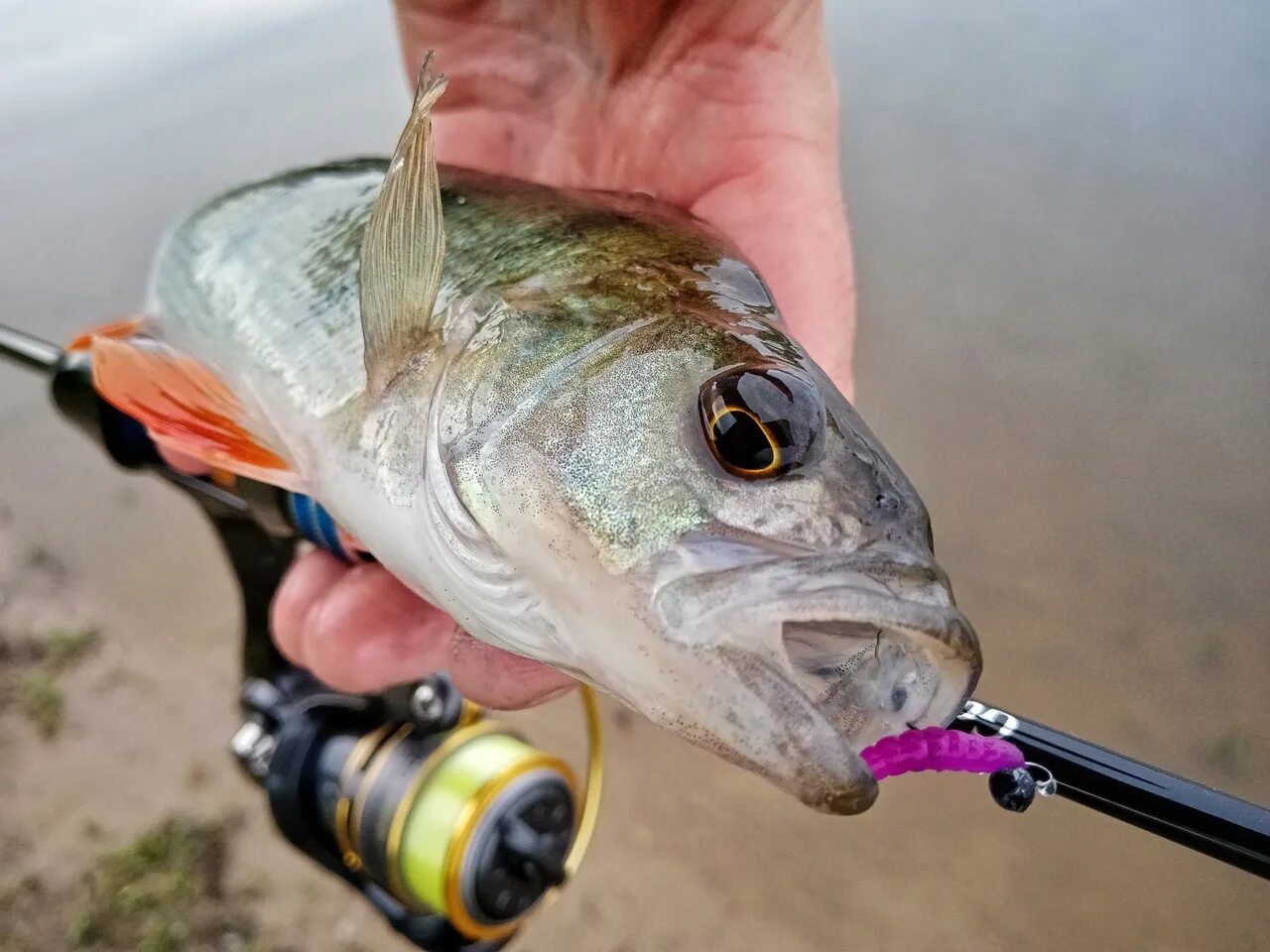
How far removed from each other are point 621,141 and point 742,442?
190 cm

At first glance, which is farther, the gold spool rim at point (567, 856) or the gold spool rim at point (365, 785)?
the gold spool rim at point (365, 785)

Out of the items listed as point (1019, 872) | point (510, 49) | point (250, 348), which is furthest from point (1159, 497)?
point (250, 348)

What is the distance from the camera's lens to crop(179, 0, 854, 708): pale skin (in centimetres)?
229

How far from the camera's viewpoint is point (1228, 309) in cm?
528

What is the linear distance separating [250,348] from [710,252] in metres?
1.06

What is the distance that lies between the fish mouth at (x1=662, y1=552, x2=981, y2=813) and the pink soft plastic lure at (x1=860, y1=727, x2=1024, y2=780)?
6cm

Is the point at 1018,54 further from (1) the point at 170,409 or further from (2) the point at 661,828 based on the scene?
(1) the point at 170,409

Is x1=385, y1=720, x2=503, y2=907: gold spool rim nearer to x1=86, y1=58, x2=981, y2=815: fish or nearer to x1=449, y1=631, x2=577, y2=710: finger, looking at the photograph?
x1=449, y1=631, x2=577, y2=710: finger

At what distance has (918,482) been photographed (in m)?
4.86

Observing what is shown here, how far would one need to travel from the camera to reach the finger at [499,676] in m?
1.93

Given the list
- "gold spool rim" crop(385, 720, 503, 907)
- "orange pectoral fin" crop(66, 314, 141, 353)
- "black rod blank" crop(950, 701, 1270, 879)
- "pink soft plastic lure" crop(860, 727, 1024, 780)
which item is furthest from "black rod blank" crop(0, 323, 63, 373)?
"black rod blank" crop(950, 701, 1270, 879)

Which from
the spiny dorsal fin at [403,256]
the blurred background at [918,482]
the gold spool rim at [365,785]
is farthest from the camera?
the blurred background at [918,482]

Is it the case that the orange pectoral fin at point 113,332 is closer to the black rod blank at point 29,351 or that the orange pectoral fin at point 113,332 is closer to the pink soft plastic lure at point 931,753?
the black rod blank at point 29,351

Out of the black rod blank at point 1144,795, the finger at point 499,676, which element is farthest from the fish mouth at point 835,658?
the finger at point 499,676
